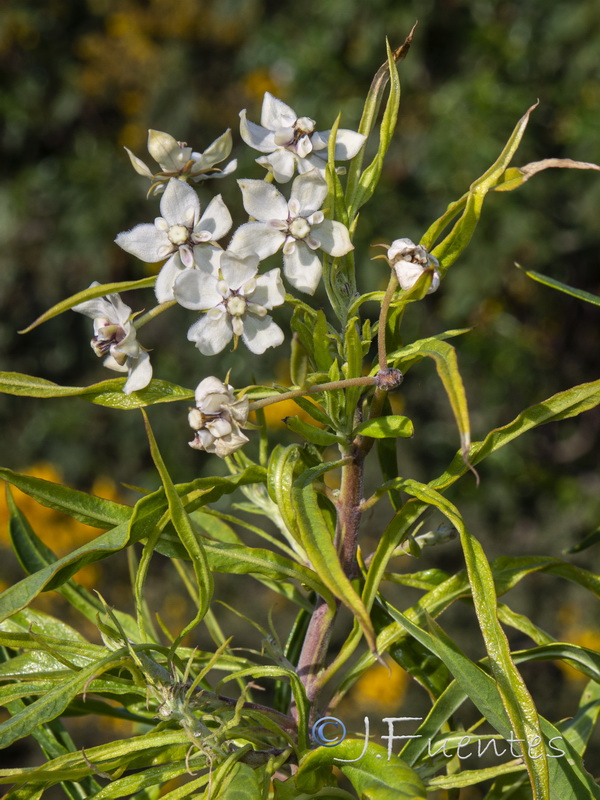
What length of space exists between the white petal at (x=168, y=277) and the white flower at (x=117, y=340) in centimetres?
3

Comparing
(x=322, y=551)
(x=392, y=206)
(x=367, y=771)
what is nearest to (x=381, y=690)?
(x=392, y=206)

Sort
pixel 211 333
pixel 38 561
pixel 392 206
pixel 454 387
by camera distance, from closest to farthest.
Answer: pixel 454 387
pixel 211 333
pixel 38 561
pixel 392 206

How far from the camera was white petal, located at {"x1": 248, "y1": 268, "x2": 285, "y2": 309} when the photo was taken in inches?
24.3

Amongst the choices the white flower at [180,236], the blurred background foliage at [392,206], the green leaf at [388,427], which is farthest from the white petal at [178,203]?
the blurred background foliage at [392,206]

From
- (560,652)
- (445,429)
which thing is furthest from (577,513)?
(560,652)

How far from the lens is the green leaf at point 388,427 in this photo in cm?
62

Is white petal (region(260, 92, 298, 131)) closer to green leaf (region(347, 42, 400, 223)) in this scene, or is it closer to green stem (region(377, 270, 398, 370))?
green leaf (region(347, 42, 400, 223))

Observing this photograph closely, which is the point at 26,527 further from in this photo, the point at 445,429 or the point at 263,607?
the point at 445,429

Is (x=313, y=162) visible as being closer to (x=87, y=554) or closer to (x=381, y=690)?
(x=87, y=554)

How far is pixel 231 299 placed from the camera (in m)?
0.61

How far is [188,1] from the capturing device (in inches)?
131

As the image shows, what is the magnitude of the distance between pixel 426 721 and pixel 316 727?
0.33 ft

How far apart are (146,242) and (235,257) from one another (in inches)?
4.0

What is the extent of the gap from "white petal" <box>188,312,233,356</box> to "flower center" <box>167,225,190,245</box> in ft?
0.22
